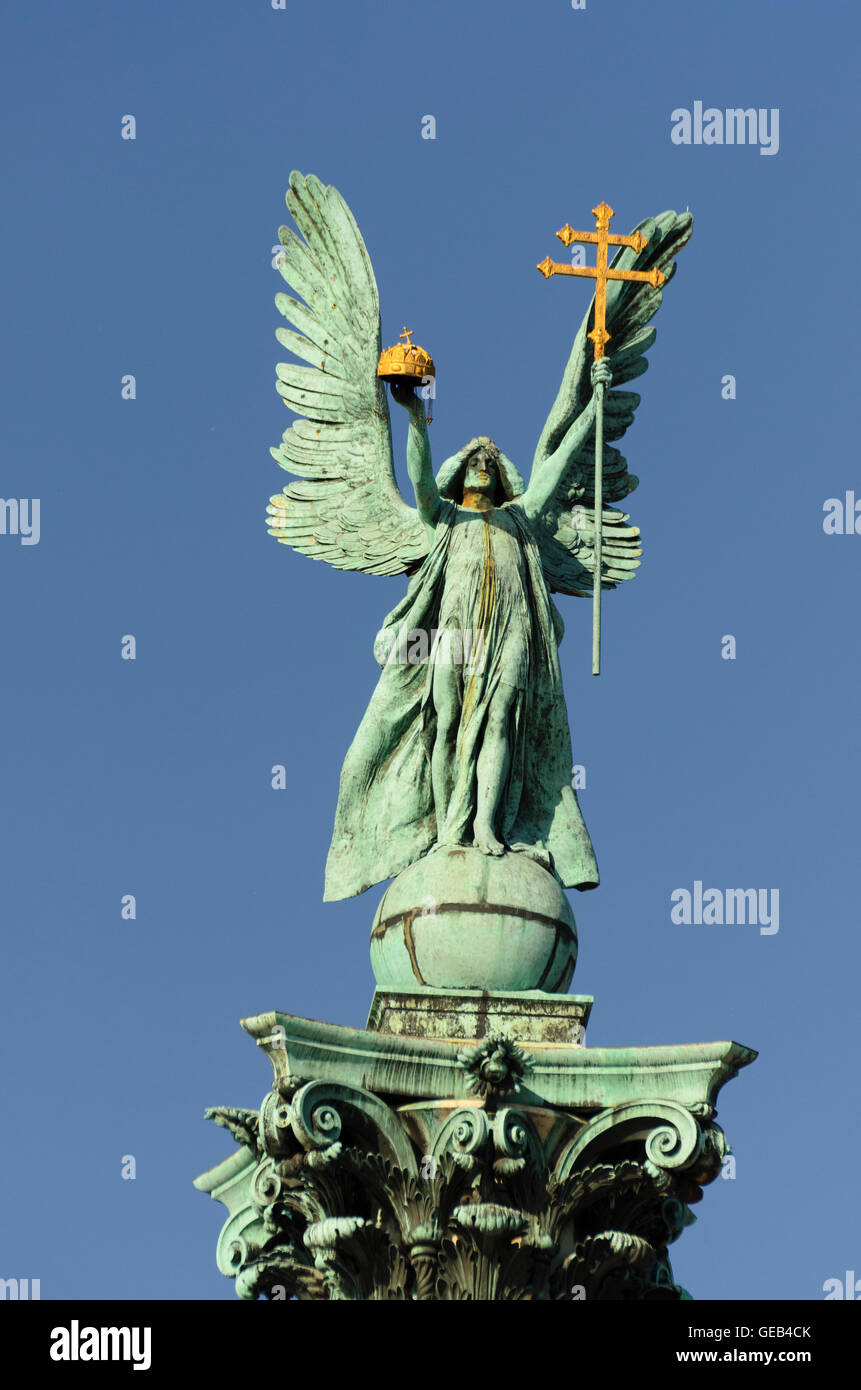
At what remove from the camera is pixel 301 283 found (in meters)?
30.4

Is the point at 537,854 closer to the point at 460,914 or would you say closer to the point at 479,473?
the point at 460,914

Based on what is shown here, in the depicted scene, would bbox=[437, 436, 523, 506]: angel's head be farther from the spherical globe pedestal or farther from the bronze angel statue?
the spherical globe pedestal

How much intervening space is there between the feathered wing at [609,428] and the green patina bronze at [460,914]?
3 cm

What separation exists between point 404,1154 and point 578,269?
9.42 m

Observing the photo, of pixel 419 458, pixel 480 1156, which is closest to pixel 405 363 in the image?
pixel 419 458

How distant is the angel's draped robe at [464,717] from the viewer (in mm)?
28328

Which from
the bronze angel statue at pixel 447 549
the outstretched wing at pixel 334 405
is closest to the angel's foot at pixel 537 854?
the bronze angel statue at pixel 447 549

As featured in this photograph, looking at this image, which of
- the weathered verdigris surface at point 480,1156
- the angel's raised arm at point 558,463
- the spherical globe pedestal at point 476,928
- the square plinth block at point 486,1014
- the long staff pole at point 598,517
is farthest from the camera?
the angel's raised arm at point 558,463

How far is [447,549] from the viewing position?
2900cm

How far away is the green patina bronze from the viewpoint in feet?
81.8

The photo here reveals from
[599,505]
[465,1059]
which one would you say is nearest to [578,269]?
[599,505]

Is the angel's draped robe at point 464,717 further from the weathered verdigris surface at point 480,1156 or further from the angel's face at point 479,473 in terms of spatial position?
the weathered verdigris surface at point 480,1156
